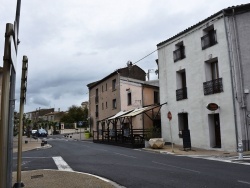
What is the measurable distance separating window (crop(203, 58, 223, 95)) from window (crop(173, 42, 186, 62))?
9.12 feet

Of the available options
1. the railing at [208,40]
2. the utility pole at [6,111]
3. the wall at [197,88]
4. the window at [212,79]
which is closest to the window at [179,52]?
the wall at [197,88]

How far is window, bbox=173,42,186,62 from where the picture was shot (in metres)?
23.1

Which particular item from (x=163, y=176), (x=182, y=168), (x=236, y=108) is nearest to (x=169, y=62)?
(x=236, y=108)

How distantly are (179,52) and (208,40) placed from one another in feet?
11.7

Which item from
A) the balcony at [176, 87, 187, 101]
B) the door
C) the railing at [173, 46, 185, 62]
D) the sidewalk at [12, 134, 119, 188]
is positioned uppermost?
the railing at [173, 46, 185, 62]

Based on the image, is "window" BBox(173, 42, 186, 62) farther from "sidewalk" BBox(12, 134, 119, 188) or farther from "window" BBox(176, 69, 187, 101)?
Answer: "sidewalk" BBox(12, 134, 119, 188)

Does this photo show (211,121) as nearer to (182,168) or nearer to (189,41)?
(189,41)

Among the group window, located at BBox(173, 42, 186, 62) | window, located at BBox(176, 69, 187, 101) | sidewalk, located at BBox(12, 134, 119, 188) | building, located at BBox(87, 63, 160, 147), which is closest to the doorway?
window, located at BBox(176, 69, 187, 101)

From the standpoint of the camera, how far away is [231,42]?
18297 millimetres

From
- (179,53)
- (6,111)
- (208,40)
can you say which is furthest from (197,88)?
(6,111)

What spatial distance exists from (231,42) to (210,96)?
377cm

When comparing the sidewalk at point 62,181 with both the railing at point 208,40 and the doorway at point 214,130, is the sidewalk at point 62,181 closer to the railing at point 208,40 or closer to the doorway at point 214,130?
the doorway at point 214,130

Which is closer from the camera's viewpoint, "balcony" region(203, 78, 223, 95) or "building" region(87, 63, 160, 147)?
"balcony" region(203, 78, 223, 95)

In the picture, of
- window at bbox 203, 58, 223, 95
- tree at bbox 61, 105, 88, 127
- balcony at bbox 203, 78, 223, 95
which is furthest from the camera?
tree at bbox 61, 105, 88, 127
